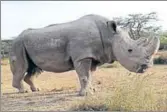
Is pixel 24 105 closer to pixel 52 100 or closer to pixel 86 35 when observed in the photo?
pixel 52 100

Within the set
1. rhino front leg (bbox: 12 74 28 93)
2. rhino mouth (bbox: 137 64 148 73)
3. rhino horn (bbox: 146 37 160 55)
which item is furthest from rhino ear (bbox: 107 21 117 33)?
rhino front leg (bbox: 12 74 28 93)

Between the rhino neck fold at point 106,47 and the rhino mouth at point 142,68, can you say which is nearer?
the rhino mouth at point 142,68

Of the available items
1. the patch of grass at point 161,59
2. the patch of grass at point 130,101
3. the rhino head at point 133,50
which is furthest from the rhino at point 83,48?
the patch of grass at point 161,59

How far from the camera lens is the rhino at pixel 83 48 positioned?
958 centimetres

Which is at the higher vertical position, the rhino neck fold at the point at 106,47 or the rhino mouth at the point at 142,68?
the rhino neck fold at the point at 106,47

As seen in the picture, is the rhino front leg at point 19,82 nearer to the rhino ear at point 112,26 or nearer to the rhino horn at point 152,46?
the rhino ear at point 112,26

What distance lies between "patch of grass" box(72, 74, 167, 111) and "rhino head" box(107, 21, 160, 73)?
1.61m

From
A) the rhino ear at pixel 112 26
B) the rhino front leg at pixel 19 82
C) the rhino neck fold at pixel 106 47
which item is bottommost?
the rhino front leg at pixel 19 82

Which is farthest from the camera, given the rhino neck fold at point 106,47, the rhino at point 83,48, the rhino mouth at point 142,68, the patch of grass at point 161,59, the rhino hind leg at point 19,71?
the patch of grass at point 161,59

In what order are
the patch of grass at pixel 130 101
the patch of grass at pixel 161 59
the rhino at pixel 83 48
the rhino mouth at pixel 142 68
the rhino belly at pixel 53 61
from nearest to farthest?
1. the patch of grass at pixel 130 101
2. the rhino mouth at pixel 142 68
3. the rhino at pixel 83 48
4. the rhino belly at pixel 53 61
5. the patch of grass at pixel 161 59

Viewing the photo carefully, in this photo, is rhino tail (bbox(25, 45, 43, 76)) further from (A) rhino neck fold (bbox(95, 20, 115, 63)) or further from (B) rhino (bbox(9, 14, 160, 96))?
(A) rhino neck fold (bbox(95, 20, 115, 63))

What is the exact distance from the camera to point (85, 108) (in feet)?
25.1

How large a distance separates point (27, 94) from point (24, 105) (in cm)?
193

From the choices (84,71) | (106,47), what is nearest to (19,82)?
(84,71)
